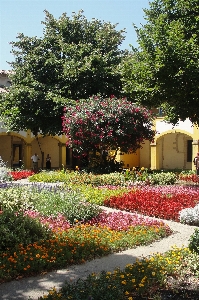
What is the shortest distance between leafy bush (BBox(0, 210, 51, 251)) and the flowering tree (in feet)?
36.5

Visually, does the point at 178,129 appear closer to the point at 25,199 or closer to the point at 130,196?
the point at 130,196

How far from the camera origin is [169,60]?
14.9 m

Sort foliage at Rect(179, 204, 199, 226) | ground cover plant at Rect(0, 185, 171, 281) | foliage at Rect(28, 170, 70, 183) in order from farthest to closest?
foliage at Rect(28, 170, 70, 183)
foliage at Rect(179, 204, 199, 226)
ground cover plant at Rect(0, 185, 171, 281)

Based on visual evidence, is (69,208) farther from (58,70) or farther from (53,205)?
(58,70)

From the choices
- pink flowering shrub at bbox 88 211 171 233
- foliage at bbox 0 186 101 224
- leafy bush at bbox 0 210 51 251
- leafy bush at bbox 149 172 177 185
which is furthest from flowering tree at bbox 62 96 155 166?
leafy bush at bbox 0 210 51 251

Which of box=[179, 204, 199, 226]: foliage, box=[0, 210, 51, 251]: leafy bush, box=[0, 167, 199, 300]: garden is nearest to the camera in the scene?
box=[0, 167, 199, 300]: garden

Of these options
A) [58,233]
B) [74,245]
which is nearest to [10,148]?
[58,233]

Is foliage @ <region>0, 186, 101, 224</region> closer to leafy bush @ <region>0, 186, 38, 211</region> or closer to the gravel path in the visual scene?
leafy bush @ <region>0, 186, 38, 211</region>

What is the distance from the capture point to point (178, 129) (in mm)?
26500

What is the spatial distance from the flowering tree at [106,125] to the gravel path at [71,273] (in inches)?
441

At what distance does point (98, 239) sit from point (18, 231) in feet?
4.57

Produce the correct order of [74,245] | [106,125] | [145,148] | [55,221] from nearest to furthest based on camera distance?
[74,245], [55,221], [106,125], [145,148]

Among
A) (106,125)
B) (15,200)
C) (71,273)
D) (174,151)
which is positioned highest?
(106,125)

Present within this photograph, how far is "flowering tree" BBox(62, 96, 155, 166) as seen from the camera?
18719mm
